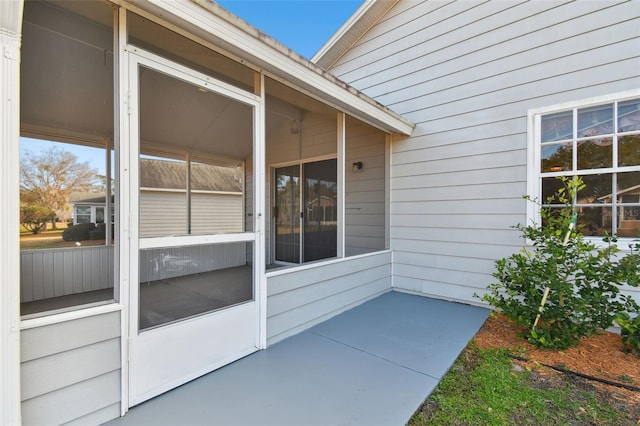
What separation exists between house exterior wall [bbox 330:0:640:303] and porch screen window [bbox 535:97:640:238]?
21cm

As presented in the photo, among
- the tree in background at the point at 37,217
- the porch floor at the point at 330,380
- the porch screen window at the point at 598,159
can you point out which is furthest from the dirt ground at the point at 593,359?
the tree in background at the point at 37,217

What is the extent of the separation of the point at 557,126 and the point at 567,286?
1993 millimetres

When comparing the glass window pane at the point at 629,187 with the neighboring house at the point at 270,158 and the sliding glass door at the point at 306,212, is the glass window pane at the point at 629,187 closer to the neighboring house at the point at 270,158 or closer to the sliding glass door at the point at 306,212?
the neighboring house at the point at 270,158

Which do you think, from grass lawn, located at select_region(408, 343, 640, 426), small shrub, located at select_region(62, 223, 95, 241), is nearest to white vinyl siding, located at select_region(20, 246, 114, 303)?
small shrub, located at select_region(62, 223, 95, 241)

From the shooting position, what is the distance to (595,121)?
330 centimetres

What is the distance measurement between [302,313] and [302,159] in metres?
3.35

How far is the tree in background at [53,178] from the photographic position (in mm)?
3809

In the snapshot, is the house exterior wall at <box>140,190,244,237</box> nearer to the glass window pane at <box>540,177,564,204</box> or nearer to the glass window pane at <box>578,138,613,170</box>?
the glass window pane at <box>540,177,564,204</box>

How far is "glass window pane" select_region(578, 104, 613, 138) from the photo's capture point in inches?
127

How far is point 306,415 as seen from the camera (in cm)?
192

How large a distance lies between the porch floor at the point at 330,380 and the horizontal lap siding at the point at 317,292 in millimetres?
134

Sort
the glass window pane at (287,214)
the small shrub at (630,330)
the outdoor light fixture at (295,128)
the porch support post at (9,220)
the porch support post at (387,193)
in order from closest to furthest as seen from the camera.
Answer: the porch support post at (9,220), the small shrub at (630,330), the porch support post at (387,193), the outdoor light fixture at (295,128), the glass window pane at (287,214)

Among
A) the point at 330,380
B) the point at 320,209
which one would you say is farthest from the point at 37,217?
the point at 330,380

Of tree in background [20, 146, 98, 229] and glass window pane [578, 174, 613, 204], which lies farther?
tree in background [20, 146, 98, 229]
